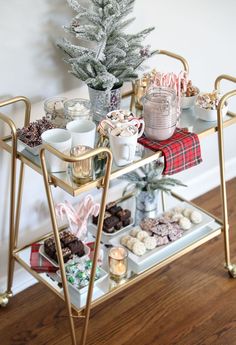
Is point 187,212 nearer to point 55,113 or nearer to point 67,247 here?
point 67,247

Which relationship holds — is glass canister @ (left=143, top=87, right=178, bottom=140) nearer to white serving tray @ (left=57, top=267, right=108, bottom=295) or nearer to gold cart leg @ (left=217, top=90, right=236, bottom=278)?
gold cart leg @ (left=217, top=90, right=236, bottom=278)

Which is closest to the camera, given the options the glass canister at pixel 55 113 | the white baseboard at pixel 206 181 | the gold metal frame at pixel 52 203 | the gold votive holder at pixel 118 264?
the gold metal frame at pixel 52 203

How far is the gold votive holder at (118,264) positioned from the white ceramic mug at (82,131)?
0.45 metres

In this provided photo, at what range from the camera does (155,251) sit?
2.14 metres

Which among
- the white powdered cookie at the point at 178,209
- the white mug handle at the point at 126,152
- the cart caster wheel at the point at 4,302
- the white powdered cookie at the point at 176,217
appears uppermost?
the white mug handle at the point at 126,152

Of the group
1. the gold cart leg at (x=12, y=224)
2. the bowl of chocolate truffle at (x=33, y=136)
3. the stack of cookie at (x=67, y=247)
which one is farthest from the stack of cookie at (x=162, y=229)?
the bowl of chocolate truffle at (x=33, y=136)

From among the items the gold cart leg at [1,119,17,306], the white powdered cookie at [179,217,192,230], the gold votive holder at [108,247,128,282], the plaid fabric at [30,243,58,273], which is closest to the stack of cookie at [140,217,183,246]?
the white powdered cookie at [179,217,192,230]

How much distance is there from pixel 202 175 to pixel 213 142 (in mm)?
170

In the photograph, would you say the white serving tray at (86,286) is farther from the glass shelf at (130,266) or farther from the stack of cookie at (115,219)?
the stack of cookie at (115,219)

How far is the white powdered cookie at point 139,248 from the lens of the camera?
2115 mm

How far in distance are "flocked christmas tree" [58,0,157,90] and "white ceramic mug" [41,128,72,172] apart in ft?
0.68

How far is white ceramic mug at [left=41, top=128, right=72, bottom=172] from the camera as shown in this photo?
67.3 inches

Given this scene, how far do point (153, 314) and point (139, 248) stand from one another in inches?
11.5

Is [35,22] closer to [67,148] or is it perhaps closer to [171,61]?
[67,148]
